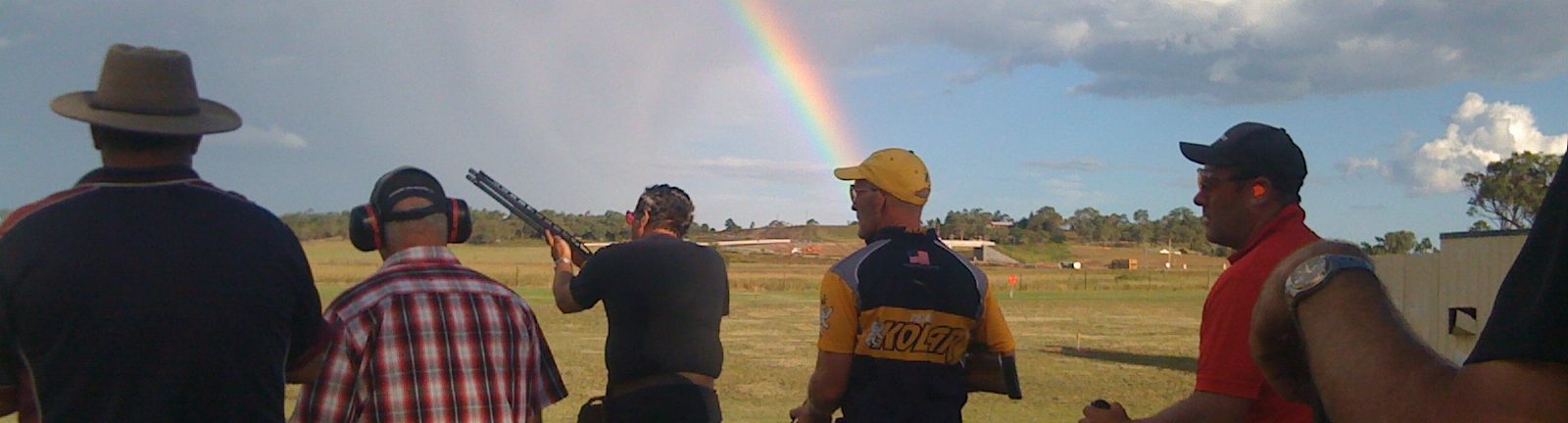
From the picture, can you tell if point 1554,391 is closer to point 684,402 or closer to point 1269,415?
point 1269,415

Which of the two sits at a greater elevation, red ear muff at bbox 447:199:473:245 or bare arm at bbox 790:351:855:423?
red ear muff at bbox 447:199:473:245

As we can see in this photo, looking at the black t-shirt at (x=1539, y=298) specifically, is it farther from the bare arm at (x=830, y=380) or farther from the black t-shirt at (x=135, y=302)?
the bare arm at (x=830, y=380)

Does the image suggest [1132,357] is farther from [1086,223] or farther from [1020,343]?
[1086,223]

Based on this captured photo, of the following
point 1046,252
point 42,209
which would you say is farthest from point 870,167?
point 1046,252

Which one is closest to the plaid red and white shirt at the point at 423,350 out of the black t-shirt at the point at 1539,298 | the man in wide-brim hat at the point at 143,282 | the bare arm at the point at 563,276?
the man in wide-brim hat at the point at 143,282

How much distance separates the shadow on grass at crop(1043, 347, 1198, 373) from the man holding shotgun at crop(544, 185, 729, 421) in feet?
46.3

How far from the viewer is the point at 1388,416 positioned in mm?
1277

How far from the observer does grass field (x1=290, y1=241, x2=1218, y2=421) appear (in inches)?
→ 530

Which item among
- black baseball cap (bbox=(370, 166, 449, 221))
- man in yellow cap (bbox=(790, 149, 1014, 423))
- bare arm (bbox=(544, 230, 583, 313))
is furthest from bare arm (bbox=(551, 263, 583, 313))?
black baseball cap (bbox=(370, 166, 449, 221))

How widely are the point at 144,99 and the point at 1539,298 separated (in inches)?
110

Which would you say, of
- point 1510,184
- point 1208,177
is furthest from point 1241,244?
point 1510,184

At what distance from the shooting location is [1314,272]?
1416mm

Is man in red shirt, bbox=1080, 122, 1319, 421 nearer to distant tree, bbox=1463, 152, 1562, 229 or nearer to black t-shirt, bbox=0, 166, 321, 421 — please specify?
black t-shirt, bbox=0, 166, 321, 421

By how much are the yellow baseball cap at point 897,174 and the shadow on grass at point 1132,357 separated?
14609 millimetres
